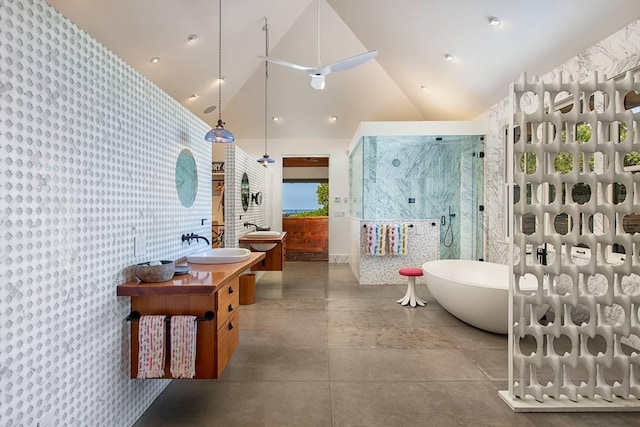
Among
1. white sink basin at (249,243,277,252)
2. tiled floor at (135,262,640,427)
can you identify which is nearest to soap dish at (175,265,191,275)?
tiled floor at (135,262,640,427)

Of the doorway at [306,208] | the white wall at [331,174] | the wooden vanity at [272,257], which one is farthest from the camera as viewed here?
the doorway at [306,208]

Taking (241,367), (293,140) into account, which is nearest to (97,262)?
(241,367)

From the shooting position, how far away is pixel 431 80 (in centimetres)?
546

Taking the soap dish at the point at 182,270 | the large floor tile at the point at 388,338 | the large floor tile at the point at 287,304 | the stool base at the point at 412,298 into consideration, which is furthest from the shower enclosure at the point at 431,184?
the soap dish at the point at 182,270

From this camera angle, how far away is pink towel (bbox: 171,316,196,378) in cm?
187

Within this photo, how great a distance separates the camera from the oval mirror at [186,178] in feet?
9.08

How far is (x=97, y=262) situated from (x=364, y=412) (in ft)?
5.99

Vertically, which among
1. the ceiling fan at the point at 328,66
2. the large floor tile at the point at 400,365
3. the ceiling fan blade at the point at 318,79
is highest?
the ceiling fan at the point at 328,66

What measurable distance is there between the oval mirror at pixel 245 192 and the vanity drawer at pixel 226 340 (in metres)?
2.97

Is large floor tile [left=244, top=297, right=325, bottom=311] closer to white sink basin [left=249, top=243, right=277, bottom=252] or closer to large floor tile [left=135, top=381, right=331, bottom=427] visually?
white sink basin [left=249, top=243, right=277, bottom=252]

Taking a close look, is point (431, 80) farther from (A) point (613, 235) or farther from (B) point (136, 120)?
(B) point (136, 120)

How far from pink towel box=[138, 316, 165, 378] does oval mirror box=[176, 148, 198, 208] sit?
1193mm

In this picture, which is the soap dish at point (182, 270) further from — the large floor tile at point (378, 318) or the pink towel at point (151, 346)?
the large floor tile at point (378, 318)

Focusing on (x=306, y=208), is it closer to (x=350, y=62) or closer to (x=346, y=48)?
(x=346, y=48)
